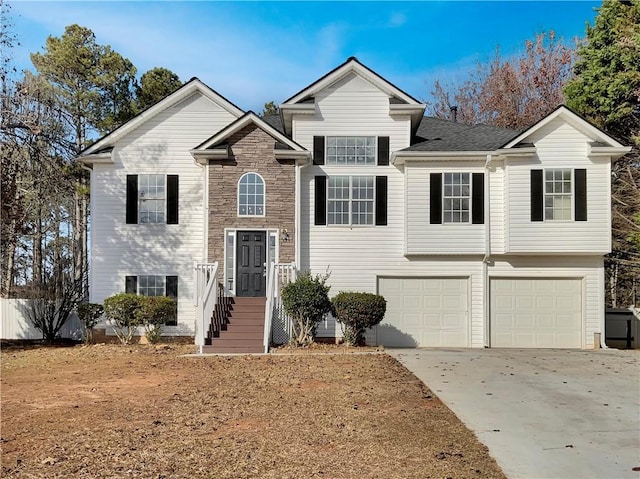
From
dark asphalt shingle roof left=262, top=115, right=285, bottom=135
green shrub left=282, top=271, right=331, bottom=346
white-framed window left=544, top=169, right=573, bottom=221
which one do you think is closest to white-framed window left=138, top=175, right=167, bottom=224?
dark asphalt shingle roof left=262, top=115, right=285, bottom=135

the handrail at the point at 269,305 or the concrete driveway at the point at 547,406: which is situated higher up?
the handrail at the point at 269,305

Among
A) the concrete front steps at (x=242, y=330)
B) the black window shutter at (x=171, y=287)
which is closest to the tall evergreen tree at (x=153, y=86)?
the black window shutter at (x=171, y=287)

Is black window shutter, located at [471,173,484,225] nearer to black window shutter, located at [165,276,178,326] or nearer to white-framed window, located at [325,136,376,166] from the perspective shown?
white-framed window, located at [325,136,376,166]

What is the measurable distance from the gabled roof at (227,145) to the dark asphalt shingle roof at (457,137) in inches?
123

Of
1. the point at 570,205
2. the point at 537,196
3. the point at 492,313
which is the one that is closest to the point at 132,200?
the point at 492,313

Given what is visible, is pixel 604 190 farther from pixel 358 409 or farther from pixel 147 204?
pixel 147 204

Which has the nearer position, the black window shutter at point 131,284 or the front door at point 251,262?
the front door at point 251,262

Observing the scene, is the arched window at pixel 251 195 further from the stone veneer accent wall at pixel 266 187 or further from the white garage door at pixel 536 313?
the white garage door at pixel 536 313

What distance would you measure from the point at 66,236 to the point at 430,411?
78.4 feet

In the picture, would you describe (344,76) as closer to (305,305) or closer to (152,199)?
(152,199)

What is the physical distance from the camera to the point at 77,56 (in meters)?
23.0

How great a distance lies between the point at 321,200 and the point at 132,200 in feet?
17.8

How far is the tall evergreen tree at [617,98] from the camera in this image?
18609 millimetres

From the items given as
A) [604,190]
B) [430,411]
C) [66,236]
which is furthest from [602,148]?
[66,236]
